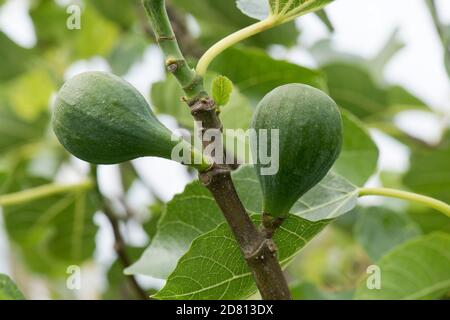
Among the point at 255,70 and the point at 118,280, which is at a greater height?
the point at 255,70

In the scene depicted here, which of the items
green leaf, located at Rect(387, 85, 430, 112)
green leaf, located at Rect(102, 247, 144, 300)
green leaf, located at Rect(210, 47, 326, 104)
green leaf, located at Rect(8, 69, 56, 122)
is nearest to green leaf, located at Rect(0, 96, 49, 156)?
green leaf, located at Rect(8, 69, 56, 122)

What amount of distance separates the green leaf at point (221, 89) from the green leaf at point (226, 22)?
3.24 ft

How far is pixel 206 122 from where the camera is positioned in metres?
0.94

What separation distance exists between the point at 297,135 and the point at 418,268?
62 centimetres

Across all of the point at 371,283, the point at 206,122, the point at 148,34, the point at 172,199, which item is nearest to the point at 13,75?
the point at 148,34

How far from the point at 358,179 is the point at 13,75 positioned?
124 centimetres

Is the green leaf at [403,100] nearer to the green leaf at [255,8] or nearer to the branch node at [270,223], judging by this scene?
the green leaf at [255,8]

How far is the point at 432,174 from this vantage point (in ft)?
6.61

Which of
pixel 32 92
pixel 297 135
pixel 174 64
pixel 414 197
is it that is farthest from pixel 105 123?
pixel 32 92

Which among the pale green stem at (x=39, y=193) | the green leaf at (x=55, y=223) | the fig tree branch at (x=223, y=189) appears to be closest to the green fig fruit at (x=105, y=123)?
the fig tree branch at (x=223, y=189)

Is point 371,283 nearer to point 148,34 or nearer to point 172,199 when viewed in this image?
point 172,199

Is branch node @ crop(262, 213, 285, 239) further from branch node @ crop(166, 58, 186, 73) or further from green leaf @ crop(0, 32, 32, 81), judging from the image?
green leaf @ crop(0, 32, 32, 81)

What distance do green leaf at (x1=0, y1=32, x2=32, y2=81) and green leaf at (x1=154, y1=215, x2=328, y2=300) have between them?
1.33m

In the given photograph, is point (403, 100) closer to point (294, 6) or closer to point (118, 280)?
A: point (118, 280)
